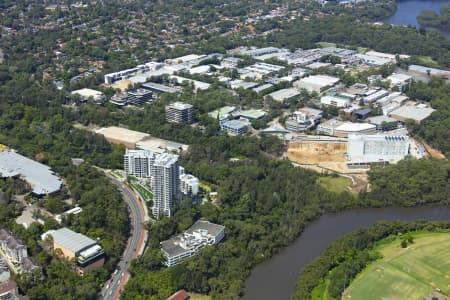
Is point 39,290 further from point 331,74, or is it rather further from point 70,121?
point 331,74

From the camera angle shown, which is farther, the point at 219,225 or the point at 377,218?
the point at 377,218

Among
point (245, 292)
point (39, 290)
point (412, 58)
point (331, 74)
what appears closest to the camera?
point (39, 290)

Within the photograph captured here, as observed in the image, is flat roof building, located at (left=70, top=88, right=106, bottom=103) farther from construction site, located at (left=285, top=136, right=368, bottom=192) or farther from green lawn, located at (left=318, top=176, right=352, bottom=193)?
green lawn, located at (left=318, top=176, right=352, bottom=193)

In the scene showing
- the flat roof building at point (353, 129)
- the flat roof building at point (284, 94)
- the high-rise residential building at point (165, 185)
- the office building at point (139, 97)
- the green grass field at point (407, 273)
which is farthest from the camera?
the flat roof building at point (284, 94)

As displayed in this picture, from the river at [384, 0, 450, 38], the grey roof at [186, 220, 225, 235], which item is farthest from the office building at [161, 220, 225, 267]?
the river at [384, 0, 450, 38]

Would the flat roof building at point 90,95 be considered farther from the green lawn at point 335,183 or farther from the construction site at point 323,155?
the green lawn at point 335,183

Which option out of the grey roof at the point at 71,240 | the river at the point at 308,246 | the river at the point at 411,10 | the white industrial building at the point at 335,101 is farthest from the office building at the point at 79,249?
the river at the point at 411,10

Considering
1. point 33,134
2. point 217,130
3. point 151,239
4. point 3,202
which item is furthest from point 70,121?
point 151,239
